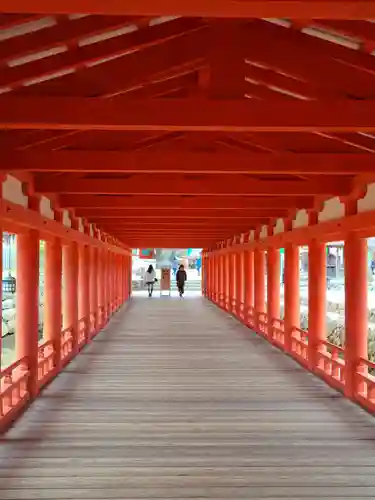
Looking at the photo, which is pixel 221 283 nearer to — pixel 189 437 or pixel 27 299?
pixel 27 299

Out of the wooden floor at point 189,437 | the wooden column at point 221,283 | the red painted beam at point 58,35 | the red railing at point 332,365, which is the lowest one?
the wooden floor at point 189,437

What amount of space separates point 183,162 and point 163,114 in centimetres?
180

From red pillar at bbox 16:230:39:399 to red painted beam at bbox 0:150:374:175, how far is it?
1.65 meters

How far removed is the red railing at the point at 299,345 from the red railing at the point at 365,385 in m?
2.23

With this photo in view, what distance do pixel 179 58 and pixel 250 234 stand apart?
10891 millimetres

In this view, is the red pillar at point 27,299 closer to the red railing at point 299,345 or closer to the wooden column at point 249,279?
the red railing at point 299,345

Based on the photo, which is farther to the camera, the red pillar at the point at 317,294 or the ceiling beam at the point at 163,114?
the red pillar at the point at 317,294

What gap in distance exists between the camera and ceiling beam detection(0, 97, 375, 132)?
12.1ft

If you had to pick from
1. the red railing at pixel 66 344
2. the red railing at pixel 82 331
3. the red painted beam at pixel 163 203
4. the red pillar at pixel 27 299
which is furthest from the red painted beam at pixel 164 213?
the red pillar at pixel 27 299

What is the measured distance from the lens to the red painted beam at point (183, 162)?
5.50 meters

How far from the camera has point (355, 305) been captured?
23.0 feet

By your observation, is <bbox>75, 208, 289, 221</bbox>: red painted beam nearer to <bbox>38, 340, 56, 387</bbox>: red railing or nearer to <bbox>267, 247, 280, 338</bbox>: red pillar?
<bbox>267, 247, 280, 338</bbox>: red pillar

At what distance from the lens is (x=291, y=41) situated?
13.9ft

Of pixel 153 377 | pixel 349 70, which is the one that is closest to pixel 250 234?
pixel 153 377
